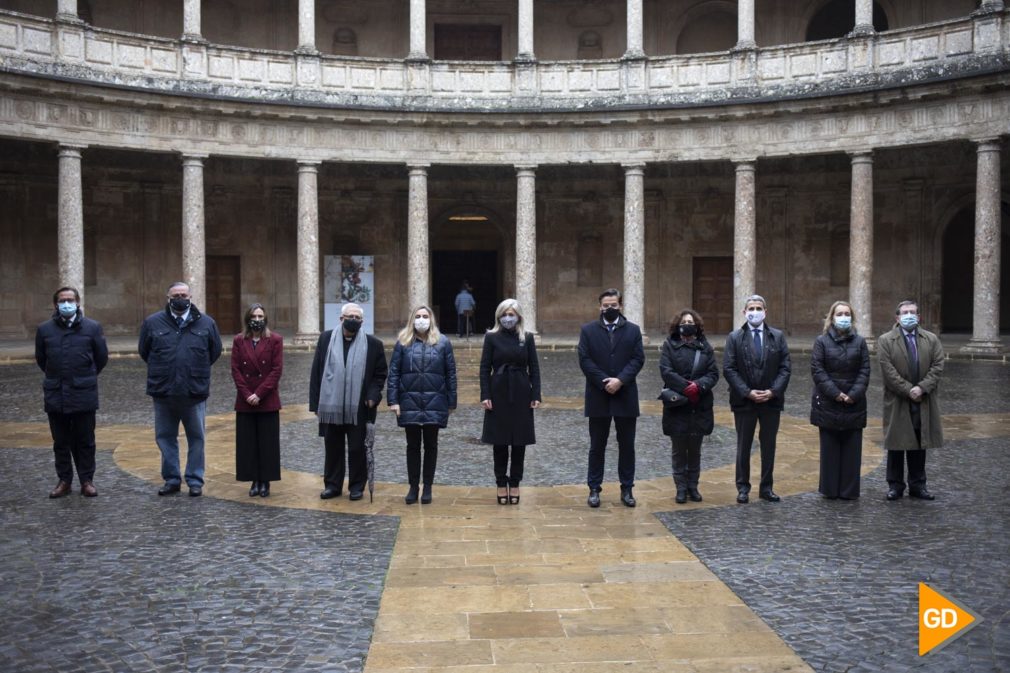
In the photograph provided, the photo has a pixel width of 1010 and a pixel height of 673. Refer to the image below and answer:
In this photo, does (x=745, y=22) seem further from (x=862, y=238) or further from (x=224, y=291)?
(x=224, y=291)

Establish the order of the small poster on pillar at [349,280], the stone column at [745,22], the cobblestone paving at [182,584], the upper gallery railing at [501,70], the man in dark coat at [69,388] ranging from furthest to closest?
the small poster on pillar at [349,280] → the stone column at [745,22] → the upper gallery railing at [501,70] → the man in dark coat at [69,388] → the cobblestone paving at [182,584]

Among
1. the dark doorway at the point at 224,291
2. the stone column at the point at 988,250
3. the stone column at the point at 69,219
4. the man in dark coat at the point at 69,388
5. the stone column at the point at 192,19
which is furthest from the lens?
the dark doorway at the point at 224,291

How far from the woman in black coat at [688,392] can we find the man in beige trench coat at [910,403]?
1.51m

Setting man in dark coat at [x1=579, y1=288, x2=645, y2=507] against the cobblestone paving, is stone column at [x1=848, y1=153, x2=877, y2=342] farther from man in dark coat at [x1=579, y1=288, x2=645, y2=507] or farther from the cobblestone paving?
the cobblestone paving

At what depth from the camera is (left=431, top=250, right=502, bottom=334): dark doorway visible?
102ft

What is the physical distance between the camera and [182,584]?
18.6 ft

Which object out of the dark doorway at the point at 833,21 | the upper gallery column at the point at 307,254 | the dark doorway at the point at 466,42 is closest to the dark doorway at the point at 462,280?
the dark doorway at the point at 466,42

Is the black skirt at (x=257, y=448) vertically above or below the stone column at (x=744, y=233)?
below

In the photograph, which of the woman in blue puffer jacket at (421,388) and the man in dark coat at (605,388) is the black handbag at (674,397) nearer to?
the man in dark coat at (605,388)

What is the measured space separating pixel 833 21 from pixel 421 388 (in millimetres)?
25587

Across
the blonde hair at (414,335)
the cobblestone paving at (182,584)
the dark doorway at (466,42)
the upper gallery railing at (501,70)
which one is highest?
the dark doorway at (466,42)

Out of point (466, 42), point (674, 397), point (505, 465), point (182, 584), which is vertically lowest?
point (182, 584)

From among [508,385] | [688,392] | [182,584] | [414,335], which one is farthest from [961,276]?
[182,584]

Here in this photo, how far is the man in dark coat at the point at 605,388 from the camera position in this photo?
25.6ft
